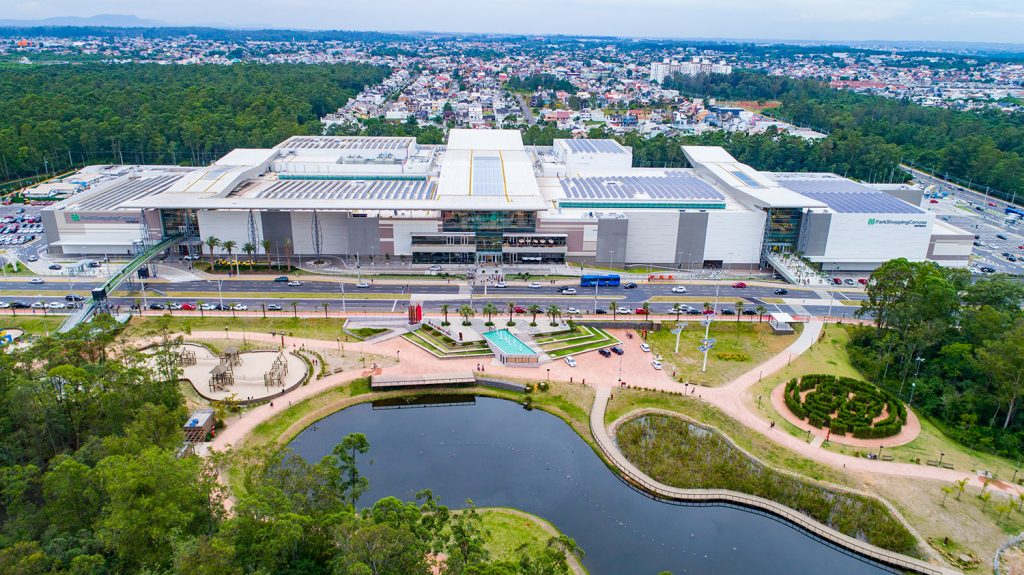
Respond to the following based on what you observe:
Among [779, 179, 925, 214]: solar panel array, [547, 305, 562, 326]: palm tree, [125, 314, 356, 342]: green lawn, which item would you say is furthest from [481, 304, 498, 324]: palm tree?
[779, 179, 925, 214]: solar panel array

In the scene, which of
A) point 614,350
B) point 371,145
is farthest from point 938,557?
point 371,145

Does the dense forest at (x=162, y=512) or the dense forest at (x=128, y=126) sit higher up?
the dense forest at (x=128, y=126)

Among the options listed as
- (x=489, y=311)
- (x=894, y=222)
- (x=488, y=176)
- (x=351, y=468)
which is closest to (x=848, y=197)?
(x=894, y=222)

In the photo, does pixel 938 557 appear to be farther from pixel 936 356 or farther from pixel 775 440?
pixel 936 356

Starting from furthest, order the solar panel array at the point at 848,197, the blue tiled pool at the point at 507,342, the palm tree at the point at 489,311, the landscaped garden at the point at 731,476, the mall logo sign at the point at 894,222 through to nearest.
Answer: the solar panel array at the point at 848,197
the mall logo sign at the point at 894,222
the palm tree at the point at 489,311
the blue tiled pool at the point at 507,342
the landscaped garden at the point at 731,476

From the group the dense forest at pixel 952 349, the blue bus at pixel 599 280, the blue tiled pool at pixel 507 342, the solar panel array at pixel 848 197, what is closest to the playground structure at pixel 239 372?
the blue tiled pool at pixel 507 342

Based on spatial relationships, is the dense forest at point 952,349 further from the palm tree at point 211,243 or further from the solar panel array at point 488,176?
the palm tree at point 211,243

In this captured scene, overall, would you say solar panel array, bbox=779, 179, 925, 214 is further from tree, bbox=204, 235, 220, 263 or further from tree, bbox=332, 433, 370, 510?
tree, bbox=204, 235, 220, 263
